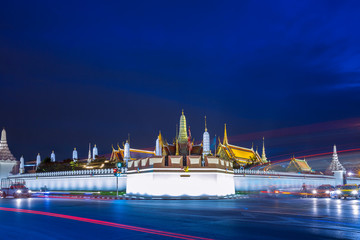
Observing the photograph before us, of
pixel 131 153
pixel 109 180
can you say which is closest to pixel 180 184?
pixel 109 180

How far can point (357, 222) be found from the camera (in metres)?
14.6

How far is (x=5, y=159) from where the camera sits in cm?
8262

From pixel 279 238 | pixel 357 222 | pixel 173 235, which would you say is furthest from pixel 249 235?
pixel 357 222

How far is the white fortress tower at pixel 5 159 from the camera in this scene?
3211 inches

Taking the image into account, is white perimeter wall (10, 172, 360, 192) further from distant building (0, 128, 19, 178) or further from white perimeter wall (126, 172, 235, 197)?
distant building (0, 128, 19, 178)

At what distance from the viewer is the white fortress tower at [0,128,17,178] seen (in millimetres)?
81562

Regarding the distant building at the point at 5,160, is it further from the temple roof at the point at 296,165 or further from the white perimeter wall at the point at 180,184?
the temple roof at the point at 296,165

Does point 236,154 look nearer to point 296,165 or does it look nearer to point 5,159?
point 296,165

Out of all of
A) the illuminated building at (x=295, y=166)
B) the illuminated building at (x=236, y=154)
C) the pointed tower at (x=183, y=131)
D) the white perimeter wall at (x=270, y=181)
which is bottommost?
the white perimeter wall at (x=270, y=181)

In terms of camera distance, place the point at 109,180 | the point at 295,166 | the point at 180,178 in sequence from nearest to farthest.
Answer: the point at 180,178
the point at 109,180
the point at 295,166

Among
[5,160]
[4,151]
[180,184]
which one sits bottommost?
[180,184]

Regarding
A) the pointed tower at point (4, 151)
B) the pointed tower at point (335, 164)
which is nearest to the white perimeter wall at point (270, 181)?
the pointed tower at point (335, 164)

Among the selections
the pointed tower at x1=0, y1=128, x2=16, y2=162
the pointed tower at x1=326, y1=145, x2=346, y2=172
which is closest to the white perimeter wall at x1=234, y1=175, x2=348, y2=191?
the pointed tower at x1=326, y1=145, x2=346, y2=172

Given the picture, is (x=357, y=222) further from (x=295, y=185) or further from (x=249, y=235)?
(x=295, y=185)
